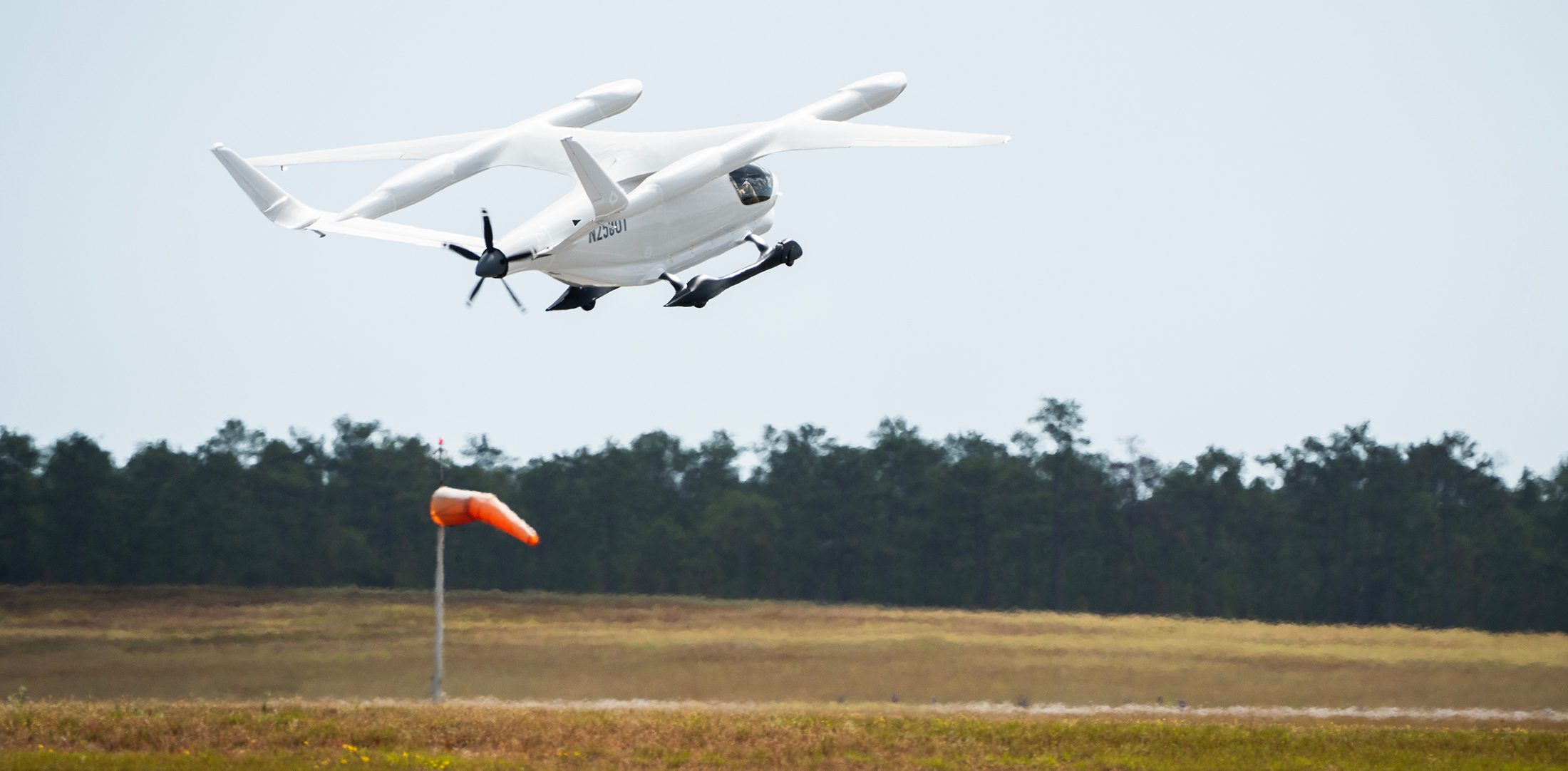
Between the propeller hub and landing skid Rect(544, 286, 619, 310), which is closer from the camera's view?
the propeller hub

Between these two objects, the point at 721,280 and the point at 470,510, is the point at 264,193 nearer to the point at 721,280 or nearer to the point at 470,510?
the point at 721,280

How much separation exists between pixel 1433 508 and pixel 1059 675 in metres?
38.5

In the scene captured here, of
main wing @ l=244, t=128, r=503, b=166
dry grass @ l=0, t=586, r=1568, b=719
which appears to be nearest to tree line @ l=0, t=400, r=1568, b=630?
dry grass @ l=0, t=586, r=1568, b=719

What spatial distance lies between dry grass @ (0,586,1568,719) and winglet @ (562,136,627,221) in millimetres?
19664

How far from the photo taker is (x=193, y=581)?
2153 inches

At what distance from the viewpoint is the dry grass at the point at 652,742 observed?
21.0 metres

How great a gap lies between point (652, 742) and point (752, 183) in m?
9.48

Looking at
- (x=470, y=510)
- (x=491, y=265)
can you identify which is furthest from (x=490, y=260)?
(x=470, y=510)

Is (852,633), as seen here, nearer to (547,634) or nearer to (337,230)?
(547,634)

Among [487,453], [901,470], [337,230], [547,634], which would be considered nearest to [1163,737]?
[337,230]

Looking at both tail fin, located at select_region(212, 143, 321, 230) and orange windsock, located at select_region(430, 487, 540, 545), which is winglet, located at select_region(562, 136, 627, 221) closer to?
tail fin, located at select_region(212, 143, 321, 230)

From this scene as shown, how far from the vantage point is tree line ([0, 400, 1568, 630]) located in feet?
211

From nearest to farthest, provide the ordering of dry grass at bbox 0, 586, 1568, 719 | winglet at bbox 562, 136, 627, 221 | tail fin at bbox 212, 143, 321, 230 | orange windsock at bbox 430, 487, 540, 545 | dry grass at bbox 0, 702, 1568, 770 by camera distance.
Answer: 1. winglet at bbox 562, 136, 627, 221
2. tail fin at bbox 212, 143, 321, 230
3. dry grass at bbox 0, 702, 1568, 770
4. orange windsock at bbox 430, 487, 540, 545
5. dry grass at bbox 0, 586, 1568, 719

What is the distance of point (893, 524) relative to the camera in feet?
234
